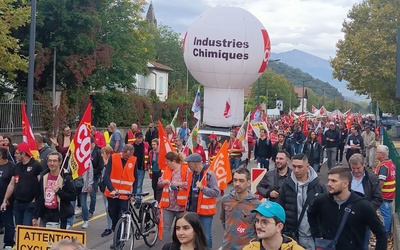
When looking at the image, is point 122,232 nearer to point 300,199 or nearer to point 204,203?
point 204,203

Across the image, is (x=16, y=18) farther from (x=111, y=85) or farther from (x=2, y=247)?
(x=111, y=85)

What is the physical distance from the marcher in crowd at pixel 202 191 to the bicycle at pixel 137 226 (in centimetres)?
134

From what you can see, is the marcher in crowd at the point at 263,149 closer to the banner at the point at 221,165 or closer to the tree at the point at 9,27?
the banner at the point at 221,165

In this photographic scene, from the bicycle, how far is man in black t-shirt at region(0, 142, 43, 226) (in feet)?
4.27

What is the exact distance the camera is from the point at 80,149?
31.2 ft

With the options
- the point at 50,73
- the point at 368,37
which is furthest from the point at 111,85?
the point at 368,37

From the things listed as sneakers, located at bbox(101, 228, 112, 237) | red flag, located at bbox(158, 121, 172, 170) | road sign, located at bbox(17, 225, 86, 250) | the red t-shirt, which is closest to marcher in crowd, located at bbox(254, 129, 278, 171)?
red flag, located at bbox(158, 121, 172, 170)

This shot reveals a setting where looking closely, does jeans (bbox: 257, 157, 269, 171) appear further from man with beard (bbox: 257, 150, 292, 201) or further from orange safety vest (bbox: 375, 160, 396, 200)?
man with beard (bbox: 257, 150, 292, 201)

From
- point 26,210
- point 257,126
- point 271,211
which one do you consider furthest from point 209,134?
point 271,211

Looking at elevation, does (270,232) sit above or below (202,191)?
above

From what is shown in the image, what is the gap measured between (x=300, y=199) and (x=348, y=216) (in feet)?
3.51

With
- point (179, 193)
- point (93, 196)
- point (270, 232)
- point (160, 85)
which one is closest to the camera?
point (270, 232)

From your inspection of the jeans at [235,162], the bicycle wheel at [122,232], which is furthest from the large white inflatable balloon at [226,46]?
the bicycle wheel at [122,232]

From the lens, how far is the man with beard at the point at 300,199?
6.71m
